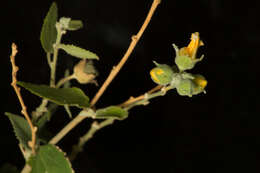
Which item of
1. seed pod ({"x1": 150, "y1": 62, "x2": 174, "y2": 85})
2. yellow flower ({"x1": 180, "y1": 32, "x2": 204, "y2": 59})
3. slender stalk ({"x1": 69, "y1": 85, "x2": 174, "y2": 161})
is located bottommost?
slender stalk ({"x1": 69, "y1": 85, "x2": 174, "y2": 161})

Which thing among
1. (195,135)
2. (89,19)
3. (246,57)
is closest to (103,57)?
(89,19)

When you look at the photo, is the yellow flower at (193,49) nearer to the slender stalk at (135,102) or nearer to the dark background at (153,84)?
the slender stalk at (135,102)

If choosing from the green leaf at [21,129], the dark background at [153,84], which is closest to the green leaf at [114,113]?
the green leaf at [21,129]

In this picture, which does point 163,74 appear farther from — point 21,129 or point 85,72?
point 21,129

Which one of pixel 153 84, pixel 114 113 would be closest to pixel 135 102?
pixel 114 113

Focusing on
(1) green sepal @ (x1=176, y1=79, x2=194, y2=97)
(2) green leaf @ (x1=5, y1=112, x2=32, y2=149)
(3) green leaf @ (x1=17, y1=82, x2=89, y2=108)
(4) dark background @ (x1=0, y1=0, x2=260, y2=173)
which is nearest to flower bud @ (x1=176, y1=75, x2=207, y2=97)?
(1) green sepal @ (x1=176, y1=79, x2=194, y2=97)

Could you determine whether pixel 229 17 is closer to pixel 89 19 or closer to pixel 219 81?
pixel 219 81

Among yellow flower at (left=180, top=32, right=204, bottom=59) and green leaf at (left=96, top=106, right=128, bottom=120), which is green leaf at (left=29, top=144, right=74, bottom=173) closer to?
green leaf at (left=96, top=106, right=128, bottom=120)
